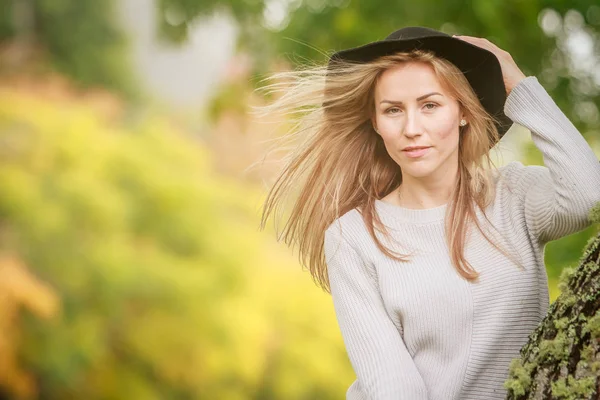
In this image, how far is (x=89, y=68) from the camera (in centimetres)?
1545

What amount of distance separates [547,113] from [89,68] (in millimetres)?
13944

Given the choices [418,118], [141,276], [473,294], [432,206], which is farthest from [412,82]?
[141,276]

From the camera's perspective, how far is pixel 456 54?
237 cm

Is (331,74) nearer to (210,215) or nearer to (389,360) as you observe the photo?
(389,360)

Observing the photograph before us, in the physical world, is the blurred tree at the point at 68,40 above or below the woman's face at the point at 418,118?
above

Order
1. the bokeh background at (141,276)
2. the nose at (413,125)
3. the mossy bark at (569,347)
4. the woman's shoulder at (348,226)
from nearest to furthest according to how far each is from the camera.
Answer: the mossy bark at (569,347) < the nose at (413,125) < the woman's shoulder at (348,226) < the bokeh background at (141,276)

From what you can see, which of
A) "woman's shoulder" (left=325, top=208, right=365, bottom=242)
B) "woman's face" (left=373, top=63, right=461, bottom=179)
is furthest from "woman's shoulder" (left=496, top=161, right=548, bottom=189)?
"woman's shoulder" (left=325, top=208, right=365, bottom=242)

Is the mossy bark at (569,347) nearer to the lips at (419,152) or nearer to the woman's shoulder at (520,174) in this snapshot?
the woman's shoulder at (520,174)

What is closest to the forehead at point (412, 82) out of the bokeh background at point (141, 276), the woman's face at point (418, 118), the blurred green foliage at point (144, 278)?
the woman's face at point (418, 118)

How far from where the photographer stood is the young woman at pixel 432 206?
2207 mm

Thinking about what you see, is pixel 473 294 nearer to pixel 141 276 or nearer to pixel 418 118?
pixel 418 118

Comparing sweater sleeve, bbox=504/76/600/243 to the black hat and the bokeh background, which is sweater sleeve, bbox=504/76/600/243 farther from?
the bokeh background

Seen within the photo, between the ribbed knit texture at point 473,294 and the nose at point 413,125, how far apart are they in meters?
0.23

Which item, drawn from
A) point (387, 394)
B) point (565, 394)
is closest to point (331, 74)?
point (387, 394)
